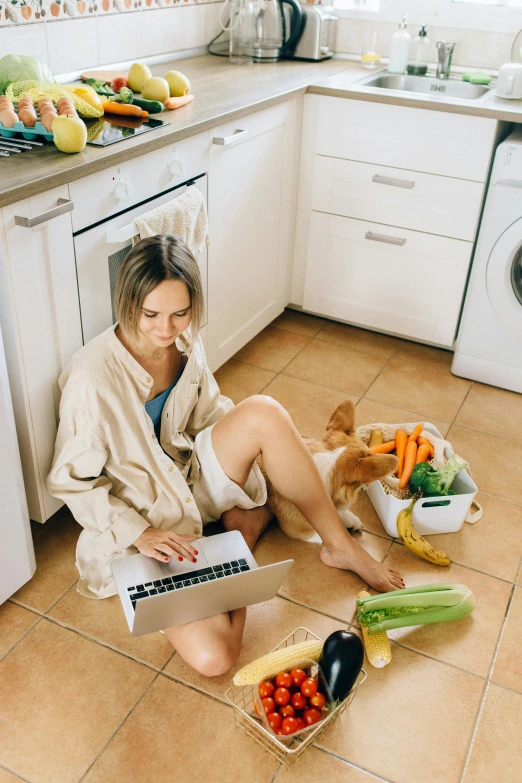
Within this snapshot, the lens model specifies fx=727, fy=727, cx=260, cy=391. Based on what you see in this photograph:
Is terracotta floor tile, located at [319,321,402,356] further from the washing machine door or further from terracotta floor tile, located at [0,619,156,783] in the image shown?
terracotta floor tile, located at [0,619,156,783]

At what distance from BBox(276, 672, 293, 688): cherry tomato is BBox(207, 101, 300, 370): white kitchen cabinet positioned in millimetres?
1168

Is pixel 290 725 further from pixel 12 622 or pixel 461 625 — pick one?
pixel 12 622

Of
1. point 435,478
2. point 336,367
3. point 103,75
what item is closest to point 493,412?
point 336,367

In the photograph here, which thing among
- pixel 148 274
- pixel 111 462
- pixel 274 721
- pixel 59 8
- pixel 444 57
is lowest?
pixel 274 721

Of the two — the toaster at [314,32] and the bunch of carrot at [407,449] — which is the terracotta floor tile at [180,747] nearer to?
the bunch of carrot at [407,449]

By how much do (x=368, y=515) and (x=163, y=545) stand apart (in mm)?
670

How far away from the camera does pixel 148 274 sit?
143 centimetres

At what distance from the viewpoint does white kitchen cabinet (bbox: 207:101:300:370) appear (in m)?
2.12

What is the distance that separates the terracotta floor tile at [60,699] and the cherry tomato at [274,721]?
0.96 ft

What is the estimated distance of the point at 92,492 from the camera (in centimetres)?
153

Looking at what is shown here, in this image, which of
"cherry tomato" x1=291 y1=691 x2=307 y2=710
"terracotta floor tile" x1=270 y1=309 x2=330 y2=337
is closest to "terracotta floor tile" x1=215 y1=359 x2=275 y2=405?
"terracotta floor tile" x1=270 y1=309 x2=330 y2=337

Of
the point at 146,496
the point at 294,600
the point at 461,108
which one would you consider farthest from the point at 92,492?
the point at 461,108

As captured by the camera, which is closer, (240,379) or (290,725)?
(290,725)

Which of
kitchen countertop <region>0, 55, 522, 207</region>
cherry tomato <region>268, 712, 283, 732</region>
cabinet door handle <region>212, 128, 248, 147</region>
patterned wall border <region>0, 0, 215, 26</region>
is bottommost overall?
cherry tomato <region>268, 712, 283, 732</region>
